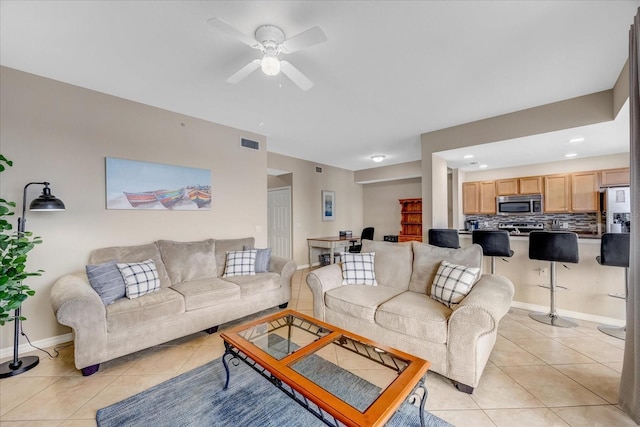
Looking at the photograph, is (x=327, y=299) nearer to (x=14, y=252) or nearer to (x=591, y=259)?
(x=14, y=252)

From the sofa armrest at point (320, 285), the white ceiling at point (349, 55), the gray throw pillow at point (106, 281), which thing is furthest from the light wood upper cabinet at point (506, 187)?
the gray throw pillow at point (106, 281)

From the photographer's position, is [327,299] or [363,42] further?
[327,299]

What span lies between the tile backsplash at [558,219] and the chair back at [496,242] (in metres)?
3.07

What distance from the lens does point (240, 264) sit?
11.4 feet

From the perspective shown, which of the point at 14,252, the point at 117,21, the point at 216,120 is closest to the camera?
the point at 117,21

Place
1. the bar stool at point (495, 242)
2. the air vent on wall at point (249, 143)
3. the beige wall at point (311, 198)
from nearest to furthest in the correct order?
the bar stool at point (495, 242), the air vent on wall at point (249, 143), the beige wall at point (311, 198)

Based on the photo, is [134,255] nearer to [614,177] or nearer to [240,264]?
[240,264]

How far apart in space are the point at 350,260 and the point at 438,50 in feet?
7.37

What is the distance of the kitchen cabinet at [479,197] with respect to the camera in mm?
5883

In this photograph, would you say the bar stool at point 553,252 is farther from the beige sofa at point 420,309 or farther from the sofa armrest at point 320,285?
the sofa armrest at point 320,285

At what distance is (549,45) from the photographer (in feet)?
7.06

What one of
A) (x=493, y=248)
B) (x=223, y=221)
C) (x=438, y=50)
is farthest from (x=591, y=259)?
(x=223, y=221)

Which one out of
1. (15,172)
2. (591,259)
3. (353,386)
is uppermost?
(15,172)

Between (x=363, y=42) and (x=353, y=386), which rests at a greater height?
(x=363, y=42)
